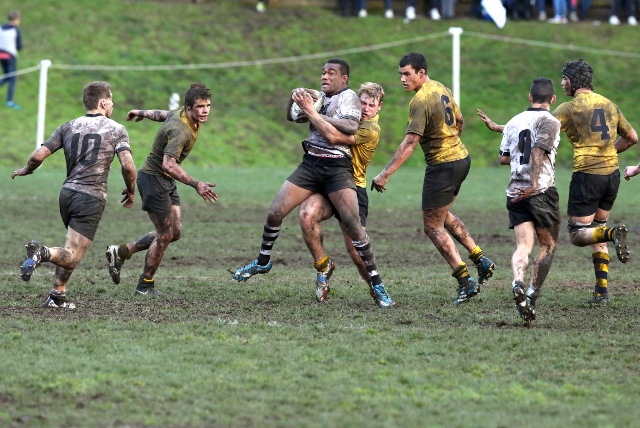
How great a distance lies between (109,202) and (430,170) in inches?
372

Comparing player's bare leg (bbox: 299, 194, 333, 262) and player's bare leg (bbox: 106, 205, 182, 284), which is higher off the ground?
player's bare leg (bbox: 299, 194, 333, 262)

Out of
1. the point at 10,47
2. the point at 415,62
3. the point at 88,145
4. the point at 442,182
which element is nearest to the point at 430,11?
the point at 10,47

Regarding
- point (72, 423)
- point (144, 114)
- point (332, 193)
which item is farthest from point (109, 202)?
point (72, 423)

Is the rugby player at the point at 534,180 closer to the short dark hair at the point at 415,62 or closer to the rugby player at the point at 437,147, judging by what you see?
the rugby player at the point at 437,147

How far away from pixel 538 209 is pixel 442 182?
1177 millimetres

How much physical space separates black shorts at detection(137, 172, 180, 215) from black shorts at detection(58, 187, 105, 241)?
33.0 inches

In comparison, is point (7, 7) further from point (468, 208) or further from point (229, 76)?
point (468, 208)

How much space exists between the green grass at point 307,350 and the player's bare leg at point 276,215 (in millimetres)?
291

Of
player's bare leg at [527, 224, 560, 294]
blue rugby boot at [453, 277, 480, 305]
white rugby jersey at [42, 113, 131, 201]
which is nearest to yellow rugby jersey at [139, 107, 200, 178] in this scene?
white rugby jersey at [42, 113, 131, 201]

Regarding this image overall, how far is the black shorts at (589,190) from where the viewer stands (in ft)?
31.2

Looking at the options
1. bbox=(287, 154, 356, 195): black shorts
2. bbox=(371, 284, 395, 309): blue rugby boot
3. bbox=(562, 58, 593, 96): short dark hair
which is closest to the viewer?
bbox=(371, 284, 395, 309): blue rugby boot

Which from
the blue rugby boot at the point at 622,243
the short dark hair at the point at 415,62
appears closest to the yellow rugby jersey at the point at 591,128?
the blue rugby boot at the point at 622,243

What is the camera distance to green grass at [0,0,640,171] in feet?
84.8

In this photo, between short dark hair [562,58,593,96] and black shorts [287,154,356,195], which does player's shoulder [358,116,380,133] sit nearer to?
black shorts [287,154,356,195]
